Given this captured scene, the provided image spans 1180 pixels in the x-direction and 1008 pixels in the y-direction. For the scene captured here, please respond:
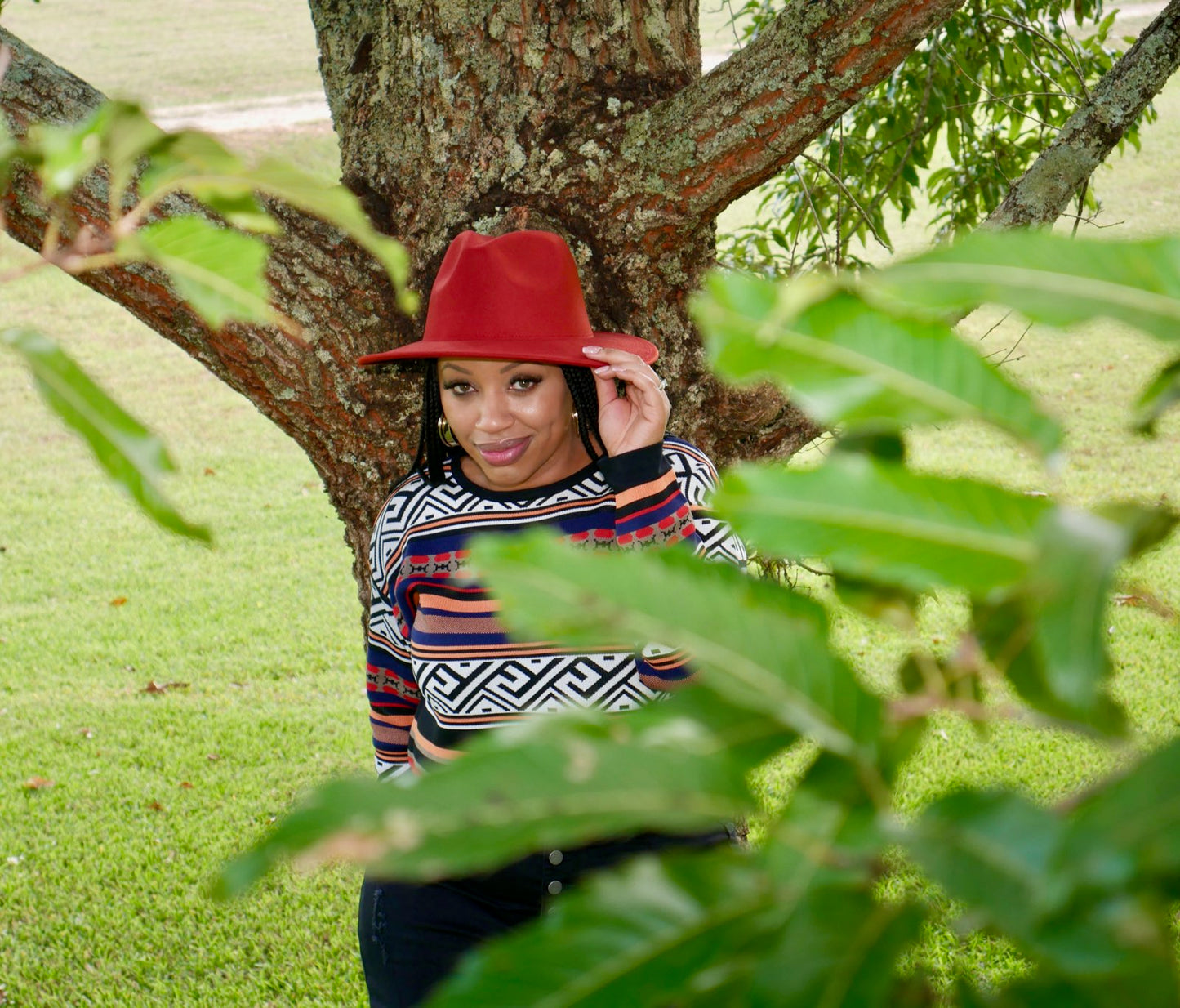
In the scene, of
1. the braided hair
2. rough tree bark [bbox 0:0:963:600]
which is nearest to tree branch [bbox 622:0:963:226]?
rough tree bark [bbox 0:0:963:600]

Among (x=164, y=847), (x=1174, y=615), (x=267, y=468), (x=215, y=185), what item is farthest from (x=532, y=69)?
(x=267, y=468)

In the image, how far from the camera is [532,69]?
7.41 ft

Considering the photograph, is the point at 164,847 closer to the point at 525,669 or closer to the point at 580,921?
the point at 525,669

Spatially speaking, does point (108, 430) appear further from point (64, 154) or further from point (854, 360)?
point (854, 360)

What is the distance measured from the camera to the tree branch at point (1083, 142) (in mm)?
2287

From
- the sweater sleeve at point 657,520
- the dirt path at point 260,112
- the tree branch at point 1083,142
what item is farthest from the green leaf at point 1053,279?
the dirt path at point 260,112

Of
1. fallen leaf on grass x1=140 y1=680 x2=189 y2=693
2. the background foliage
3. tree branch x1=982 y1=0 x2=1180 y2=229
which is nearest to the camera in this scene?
tree branch x1=982 y1=0 x2=1180 y2=229

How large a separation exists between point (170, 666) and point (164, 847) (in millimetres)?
1499

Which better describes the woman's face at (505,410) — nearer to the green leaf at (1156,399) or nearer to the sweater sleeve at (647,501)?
the sweater sleeve at (647,501)

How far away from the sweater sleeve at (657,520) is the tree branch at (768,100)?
19.6 inches

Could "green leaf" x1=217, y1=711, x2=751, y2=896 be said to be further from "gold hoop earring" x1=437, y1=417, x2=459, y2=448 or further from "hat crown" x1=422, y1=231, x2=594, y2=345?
"gold hoop earring" x1=437, y1=417, x2=459, y2=448

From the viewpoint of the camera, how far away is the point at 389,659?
95.1 inches

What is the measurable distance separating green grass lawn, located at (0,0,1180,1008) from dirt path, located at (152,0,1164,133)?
Answer: 5814 millimetres

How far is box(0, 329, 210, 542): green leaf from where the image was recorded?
0.49 meters
